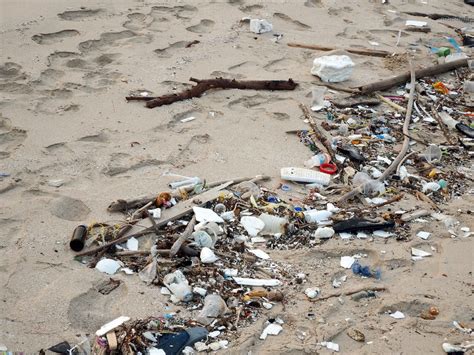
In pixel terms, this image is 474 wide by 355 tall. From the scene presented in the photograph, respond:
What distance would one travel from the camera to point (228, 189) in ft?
13.8

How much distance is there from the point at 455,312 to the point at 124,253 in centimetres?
178

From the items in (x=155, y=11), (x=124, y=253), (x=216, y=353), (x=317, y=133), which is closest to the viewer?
(x=216, y=353)

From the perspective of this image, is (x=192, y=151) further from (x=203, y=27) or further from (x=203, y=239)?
(x=203, y=27)

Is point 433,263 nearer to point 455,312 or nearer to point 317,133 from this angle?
point 455,312

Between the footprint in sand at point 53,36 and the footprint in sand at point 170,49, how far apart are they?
2.60ft

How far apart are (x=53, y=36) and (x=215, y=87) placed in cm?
165

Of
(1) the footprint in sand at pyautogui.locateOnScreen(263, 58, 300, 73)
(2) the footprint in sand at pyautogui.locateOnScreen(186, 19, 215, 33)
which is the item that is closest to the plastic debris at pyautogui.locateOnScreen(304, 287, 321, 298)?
(1) the footprint in sand at pyautogui.locateOnScreen(263, 58, 300, 73)

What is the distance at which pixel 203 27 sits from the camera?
21.7ft

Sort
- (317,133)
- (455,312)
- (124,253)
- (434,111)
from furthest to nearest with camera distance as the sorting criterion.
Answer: (434,111) → (317,133) → (124,253) → (455,312)

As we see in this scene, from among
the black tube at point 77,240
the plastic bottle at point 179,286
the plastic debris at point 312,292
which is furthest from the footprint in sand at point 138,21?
the plastic debris at point 312,292

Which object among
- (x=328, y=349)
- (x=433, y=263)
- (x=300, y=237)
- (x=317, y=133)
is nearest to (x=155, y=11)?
(x=317, y=133)

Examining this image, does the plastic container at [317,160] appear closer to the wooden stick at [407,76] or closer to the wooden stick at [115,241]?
the wooden stick at [407,76]

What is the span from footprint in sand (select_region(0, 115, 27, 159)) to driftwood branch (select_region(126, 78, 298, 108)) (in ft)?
3.05

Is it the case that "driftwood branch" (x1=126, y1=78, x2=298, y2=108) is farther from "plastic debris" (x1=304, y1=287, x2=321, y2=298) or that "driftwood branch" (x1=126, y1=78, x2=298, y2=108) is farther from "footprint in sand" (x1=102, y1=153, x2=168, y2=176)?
"plastic debris" (x1=304, y1=287, x2=321, y2=298)
